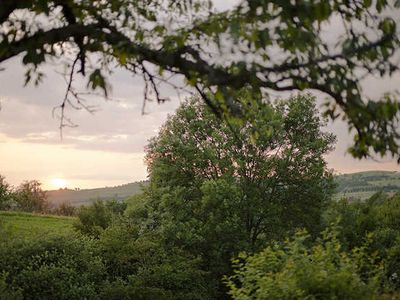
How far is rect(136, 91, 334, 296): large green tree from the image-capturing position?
29047 mm

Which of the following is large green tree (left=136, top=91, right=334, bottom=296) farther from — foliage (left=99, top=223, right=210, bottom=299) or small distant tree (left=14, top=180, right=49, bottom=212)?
small distant tree (left=14, top=180, right=49, bottom=212)

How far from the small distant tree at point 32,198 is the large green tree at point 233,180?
197 feet

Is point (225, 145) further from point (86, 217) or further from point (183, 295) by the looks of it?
point (86, 217)

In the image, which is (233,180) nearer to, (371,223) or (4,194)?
(371,223)

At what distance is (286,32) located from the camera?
17.9 ft

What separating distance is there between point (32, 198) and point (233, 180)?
6650cm

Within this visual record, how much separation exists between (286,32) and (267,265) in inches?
367

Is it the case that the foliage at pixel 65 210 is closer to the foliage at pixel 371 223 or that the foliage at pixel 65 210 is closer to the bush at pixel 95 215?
the bush at pixel 95 215

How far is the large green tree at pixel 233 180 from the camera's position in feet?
95.3

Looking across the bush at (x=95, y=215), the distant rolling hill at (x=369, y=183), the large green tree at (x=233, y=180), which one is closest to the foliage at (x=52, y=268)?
the large green tree at (x=233, y=180)

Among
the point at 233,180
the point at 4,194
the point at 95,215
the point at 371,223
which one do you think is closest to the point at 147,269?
the point at 233,180

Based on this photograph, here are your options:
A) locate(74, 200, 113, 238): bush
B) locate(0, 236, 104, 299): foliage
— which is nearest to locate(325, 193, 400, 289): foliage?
locate(0, 236, 104, 299): foliage

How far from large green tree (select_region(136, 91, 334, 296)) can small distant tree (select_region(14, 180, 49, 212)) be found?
2367 inches

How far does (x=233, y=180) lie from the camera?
2981 centimetres
